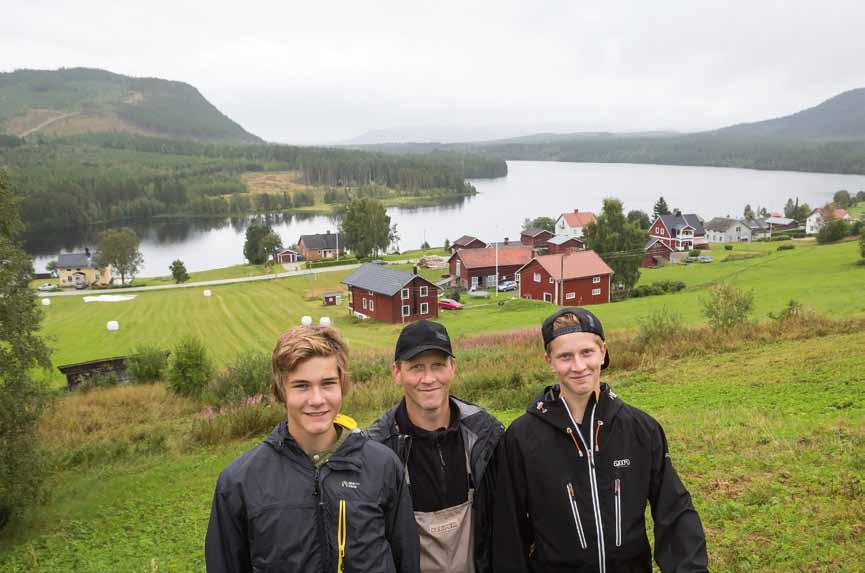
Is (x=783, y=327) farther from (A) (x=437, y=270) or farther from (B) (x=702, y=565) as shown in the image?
(A) (x=437, y=270)

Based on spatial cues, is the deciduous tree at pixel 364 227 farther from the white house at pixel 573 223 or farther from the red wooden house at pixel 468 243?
the white house at pixel 573 223

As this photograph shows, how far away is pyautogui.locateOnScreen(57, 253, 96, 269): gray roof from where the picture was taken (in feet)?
222

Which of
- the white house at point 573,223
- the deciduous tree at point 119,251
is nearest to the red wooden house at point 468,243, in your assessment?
the white house at point 573,223

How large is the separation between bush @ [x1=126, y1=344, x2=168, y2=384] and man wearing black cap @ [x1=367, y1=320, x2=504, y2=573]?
23104 mm

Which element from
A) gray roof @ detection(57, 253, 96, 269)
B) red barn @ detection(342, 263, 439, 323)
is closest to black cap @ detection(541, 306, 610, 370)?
red barn @ detection(342, 263, 439, 323)

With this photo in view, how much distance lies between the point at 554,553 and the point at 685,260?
60.1 metres

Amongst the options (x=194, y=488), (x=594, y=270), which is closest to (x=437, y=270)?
(x=594, y=270)

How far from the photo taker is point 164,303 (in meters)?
48.9

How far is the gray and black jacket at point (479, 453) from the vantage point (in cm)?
354

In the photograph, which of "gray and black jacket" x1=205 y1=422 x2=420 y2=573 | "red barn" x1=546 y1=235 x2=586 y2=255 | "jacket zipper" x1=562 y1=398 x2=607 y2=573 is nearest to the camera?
"gray and black jacket" x1=205 y1=422 x2=420 y2=573

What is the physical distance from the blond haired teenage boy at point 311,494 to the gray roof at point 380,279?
115 ft

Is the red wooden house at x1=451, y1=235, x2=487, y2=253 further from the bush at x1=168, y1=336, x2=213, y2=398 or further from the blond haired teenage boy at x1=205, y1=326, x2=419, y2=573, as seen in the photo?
the blond haired teenage boy at x1=205, y1=326, x2=419, y2=573

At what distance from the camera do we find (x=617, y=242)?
45.3m

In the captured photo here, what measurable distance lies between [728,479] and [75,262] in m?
74.6
